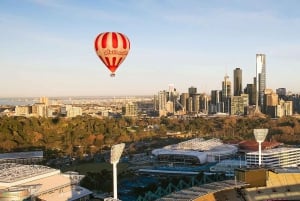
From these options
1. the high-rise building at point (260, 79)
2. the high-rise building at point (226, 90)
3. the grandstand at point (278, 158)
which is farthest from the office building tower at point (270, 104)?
the grandstand at point (278, 158)

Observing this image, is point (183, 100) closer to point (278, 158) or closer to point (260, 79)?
point (260, 79)

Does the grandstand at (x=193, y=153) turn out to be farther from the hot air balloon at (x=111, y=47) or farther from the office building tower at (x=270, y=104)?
the office building tower at (x=270, y=104)

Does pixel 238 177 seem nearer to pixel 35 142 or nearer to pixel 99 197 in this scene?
pixel 99 197

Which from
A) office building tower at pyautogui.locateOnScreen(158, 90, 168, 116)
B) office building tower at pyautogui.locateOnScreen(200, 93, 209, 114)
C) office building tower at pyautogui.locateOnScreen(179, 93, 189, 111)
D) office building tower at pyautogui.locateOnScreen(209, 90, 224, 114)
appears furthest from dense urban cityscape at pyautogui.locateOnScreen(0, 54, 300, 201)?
office building tower at pyautogui.locateOnScreen(158, 90, 168, 116)

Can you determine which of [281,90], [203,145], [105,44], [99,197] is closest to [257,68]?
[281,90]

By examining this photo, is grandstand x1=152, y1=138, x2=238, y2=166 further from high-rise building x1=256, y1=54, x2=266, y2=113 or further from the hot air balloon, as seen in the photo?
high-rise building x1=256, y1=54, x2=266, y2=113

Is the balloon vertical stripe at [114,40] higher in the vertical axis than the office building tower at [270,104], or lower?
higher

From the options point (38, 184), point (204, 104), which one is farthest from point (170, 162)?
point (204, 104)
